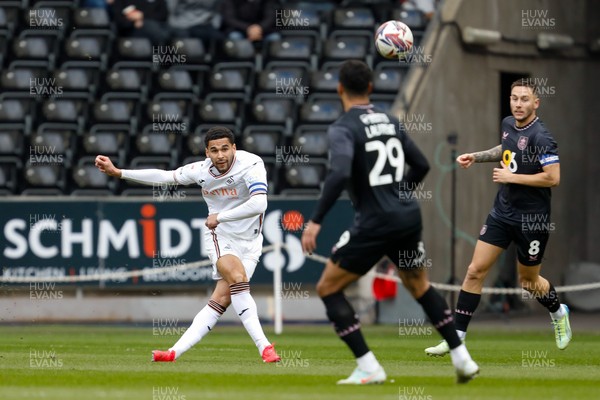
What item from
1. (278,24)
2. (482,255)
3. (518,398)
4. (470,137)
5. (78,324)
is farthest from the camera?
(278,24)

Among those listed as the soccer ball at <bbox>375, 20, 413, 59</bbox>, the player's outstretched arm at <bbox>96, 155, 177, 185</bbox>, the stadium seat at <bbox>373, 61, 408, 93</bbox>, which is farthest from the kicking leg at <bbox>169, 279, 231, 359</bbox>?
the stadium seat at <bbox>373, 61, 408, 93</bbox>

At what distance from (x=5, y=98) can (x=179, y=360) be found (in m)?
12.5

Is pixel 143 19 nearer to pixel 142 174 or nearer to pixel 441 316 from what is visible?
pixel 142 174

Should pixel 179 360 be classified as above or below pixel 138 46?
below

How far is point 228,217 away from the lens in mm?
13062

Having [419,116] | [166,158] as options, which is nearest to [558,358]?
[419,116]

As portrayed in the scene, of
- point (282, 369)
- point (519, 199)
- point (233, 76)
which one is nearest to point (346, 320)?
point (282, 369)

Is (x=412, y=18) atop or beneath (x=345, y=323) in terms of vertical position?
atop

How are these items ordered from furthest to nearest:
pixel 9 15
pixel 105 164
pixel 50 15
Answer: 1. pixel 9 15
2. pixel 50 15
3. pixel 105 164

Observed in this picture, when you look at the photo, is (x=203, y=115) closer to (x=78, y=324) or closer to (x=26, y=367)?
(x=78, y=324)

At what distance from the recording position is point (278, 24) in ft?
85.7

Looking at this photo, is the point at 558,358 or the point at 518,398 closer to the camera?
the point at 518,398

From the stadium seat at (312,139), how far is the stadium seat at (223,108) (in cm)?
128

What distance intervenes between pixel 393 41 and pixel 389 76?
10.7 m
